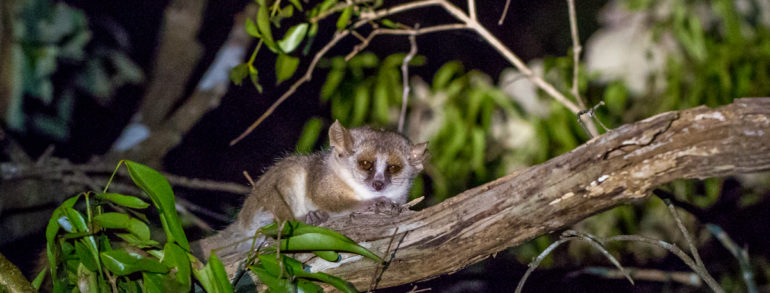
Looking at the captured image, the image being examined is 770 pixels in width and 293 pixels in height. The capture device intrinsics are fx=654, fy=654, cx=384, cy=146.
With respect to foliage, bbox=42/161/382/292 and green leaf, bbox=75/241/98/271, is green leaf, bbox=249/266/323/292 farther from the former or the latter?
green leaf, bbox=75/241/98/271

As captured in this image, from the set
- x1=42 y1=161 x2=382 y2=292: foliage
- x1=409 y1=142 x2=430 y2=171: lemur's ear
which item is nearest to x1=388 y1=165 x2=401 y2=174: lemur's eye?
x1=409 y1=142 x2=430 y2=171: lemur's ear

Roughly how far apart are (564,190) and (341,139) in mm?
1555

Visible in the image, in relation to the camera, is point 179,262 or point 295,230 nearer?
point 179,262

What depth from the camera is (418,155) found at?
11.5ft

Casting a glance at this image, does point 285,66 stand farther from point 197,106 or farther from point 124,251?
point 197,106

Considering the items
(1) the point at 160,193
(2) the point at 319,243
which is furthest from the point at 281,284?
(1) the point at 160,193

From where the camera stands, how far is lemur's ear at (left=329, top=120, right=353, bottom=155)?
11.2ft

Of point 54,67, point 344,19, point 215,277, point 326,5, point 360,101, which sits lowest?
point 215,277

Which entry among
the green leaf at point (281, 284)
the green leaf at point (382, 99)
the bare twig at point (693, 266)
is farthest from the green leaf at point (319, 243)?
the green leaf at point (382, 99)

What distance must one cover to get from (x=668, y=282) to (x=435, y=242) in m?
3.64

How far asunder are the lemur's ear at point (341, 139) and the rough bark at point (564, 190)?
35.4 inches

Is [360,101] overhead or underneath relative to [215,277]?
overhead

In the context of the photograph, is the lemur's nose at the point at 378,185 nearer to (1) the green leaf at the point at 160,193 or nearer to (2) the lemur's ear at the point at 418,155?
(2) the lemur's ear at the point at 418,155

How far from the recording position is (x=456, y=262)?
236cm
